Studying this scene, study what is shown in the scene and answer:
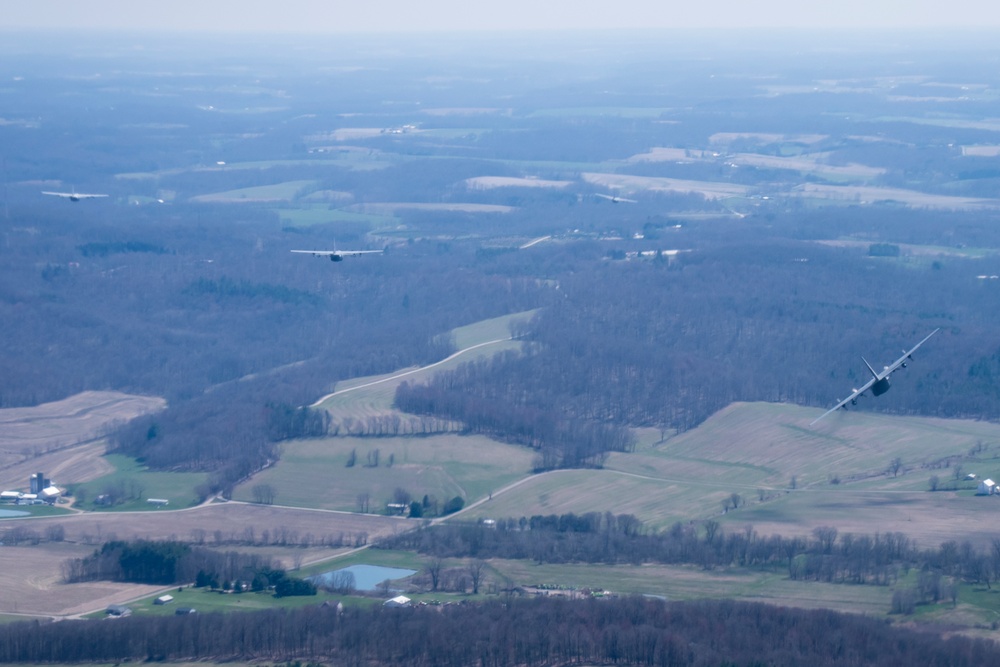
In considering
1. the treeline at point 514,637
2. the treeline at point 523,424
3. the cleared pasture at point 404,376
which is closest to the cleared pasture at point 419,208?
the cleared pasture at point 404,376

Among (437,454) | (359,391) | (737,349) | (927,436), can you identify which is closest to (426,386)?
(359,391)

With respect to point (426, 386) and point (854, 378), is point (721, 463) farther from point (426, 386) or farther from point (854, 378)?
point (426, 386)

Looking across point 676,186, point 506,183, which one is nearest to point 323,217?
point 506,183

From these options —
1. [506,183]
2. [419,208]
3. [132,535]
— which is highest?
[506,183]

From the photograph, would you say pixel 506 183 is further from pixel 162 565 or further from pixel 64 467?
pixel 162 565

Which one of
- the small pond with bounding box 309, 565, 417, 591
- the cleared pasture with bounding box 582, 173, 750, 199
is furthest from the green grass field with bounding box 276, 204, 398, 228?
the small pond with bounding box 309, 565, 417, 591

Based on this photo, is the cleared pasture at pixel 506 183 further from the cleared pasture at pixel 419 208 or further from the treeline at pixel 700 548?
the treeline at pixel 700 548
